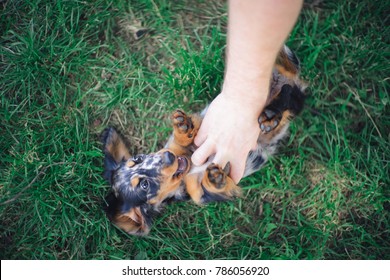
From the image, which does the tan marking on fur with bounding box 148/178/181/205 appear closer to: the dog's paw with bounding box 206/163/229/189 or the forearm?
the dog's paw with bounding box 206/163/229/189

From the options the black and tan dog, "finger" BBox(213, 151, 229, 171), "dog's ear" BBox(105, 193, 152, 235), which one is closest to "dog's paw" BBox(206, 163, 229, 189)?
the black and tan dog

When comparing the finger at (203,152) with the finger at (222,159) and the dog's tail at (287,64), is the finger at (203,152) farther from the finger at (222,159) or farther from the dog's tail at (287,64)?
the dog's tail at (287,64)

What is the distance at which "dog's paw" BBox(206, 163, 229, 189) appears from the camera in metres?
2.79

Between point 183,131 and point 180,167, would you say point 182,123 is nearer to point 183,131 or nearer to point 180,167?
point 183,131

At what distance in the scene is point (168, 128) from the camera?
351 cm

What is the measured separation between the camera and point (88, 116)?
11.6 feet

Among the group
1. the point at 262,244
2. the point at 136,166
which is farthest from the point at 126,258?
the point at 262,244

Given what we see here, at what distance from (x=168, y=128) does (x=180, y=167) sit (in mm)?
605

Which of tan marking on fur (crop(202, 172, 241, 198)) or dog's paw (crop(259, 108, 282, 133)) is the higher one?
dog's paw (crop(259, 108, 282, 133))

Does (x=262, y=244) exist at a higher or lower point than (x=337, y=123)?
lower

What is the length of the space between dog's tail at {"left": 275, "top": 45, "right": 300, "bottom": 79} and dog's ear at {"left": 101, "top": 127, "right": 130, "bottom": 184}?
149 cm

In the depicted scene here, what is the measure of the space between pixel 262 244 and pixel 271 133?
3.34 ft

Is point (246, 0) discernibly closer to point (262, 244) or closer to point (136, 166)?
point (136, 166)

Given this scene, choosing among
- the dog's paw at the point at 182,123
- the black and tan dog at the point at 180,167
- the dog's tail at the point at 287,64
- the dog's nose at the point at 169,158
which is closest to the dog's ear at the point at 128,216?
the black and tan dog at the point at 180,167
